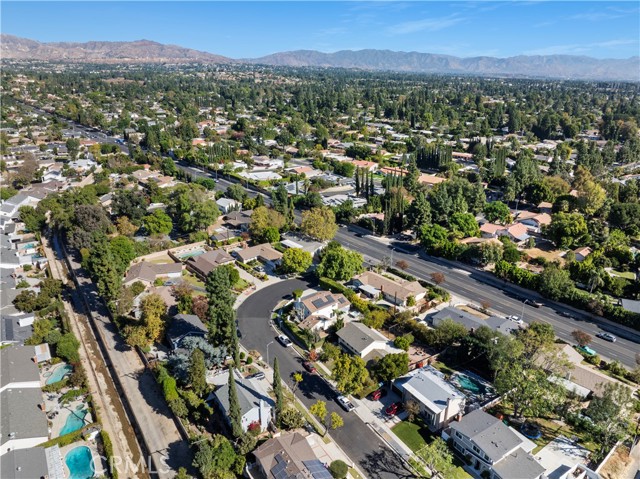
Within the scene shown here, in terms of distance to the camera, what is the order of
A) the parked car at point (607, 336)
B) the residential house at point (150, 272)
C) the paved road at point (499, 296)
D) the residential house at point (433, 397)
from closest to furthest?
the residential house at point (433, 397) < the paved road at point (499, 296) < the parked car at point (607, 336) < the residential house at point (150, 272)

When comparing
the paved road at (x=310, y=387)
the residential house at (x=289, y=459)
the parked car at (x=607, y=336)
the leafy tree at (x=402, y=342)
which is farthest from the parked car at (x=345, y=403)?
the parked car at (x=607, y=336)

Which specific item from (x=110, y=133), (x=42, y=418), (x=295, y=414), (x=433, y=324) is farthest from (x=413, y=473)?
(x=110, y=133)

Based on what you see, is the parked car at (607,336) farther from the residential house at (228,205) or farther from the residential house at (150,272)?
the residential house at (228,205)

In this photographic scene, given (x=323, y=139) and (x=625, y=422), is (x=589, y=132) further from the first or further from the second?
(x=625, y=422)

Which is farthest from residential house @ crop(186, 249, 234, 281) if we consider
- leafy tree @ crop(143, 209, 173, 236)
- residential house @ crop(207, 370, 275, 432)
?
residential house @ crop(207, 370, 275, 432)

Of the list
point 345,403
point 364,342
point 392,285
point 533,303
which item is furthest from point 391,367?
point 533,303

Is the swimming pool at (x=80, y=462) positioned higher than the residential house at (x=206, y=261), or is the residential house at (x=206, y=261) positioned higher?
the residential house at (x=206, y=261)

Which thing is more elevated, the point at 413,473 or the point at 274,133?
the point at 274,133

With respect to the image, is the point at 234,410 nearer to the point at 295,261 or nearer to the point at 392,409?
the point at 392,409
